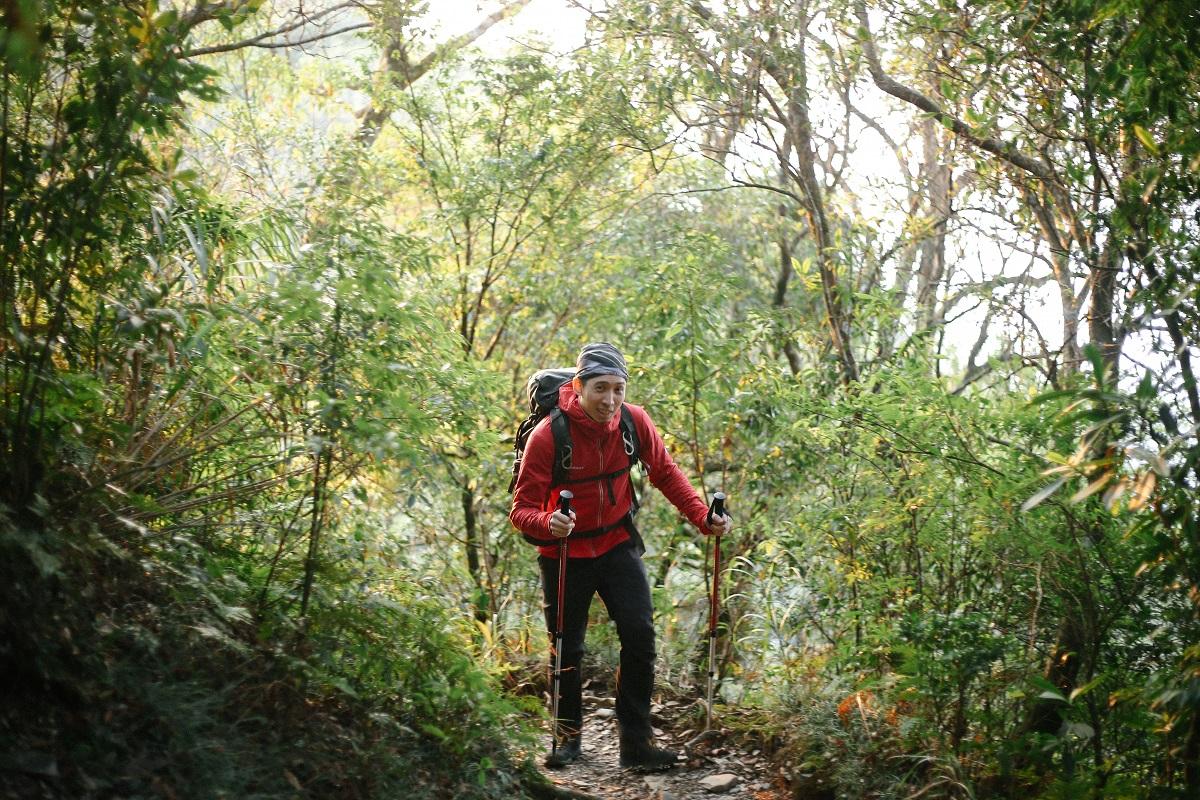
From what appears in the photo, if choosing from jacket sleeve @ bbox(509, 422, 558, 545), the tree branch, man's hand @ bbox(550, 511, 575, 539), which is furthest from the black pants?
the tree branch

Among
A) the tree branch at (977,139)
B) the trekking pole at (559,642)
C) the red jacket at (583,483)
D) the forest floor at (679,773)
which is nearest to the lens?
the forest floor at (679,773)

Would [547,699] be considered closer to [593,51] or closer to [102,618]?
[102,618]

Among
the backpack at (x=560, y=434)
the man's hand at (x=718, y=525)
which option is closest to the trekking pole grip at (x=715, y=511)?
the man's hand at (x=718, y=525)

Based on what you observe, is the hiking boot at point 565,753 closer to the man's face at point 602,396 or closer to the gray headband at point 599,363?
the man's face at point 602,396

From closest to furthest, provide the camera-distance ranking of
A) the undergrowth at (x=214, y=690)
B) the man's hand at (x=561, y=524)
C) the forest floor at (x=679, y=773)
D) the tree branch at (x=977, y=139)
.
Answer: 1. the undergrowth at (x=214, y=690)
2. the man's hand at (x=561, y=524)
3. the forest floor at (x=679, y=773)
4. the tree branch at (x=977, y=139)

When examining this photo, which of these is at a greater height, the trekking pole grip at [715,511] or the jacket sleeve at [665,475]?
the jacket sleeve at [665,475]

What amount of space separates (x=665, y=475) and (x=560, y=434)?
71cm

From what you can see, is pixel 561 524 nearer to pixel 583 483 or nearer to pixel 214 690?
pixel 583 483

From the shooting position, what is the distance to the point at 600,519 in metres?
6.02

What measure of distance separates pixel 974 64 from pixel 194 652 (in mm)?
5064

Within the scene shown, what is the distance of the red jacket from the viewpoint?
19.3 ft

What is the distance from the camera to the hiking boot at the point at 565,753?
20.1 feet

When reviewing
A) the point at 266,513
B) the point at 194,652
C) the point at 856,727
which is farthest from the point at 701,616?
the point at 194,652

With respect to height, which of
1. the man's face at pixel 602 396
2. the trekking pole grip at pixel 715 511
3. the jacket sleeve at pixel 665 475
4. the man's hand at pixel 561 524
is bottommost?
the man's hand at pixel 561 524
